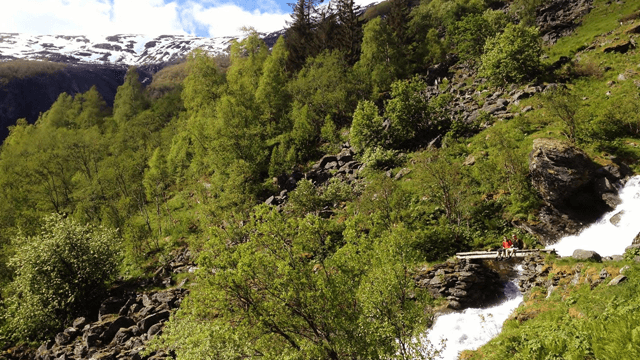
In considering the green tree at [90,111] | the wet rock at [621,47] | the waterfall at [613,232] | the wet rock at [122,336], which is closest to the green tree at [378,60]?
the wet rock at [621,47]

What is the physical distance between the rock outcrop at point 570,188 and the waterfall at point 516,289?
Result: 852mm

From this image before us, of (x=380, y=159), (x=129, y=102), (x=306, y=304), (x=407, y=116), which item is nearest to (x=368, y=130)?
(x=407, y=116)

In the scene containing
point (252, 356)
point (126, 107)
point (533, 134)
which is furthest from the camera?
point (126, 107)

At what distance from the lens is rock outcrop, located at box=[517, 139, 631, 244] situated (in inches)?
1123

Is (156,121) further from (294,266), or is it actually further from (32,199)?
(294,266)

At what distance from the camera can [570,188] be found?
28766mm

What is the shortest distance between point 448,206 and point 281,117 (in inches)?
1511

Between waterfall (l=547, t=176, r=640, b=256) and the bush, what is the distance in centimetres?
4817

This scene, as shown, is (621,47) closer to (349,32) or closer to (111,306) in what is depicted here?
(349,32)

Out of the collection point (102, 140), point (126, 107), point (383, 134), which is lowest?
point (383, 134)

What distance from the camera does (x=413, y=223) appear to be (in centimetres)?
3328

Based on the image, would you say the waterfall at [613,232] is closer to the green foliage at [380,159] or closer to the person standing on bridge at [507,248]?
the person standing on bridge at [507,248]

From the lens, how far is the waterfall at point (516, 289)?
21422mm

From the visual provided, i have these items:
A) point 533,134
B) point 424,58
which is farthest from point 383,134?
point 424,58
